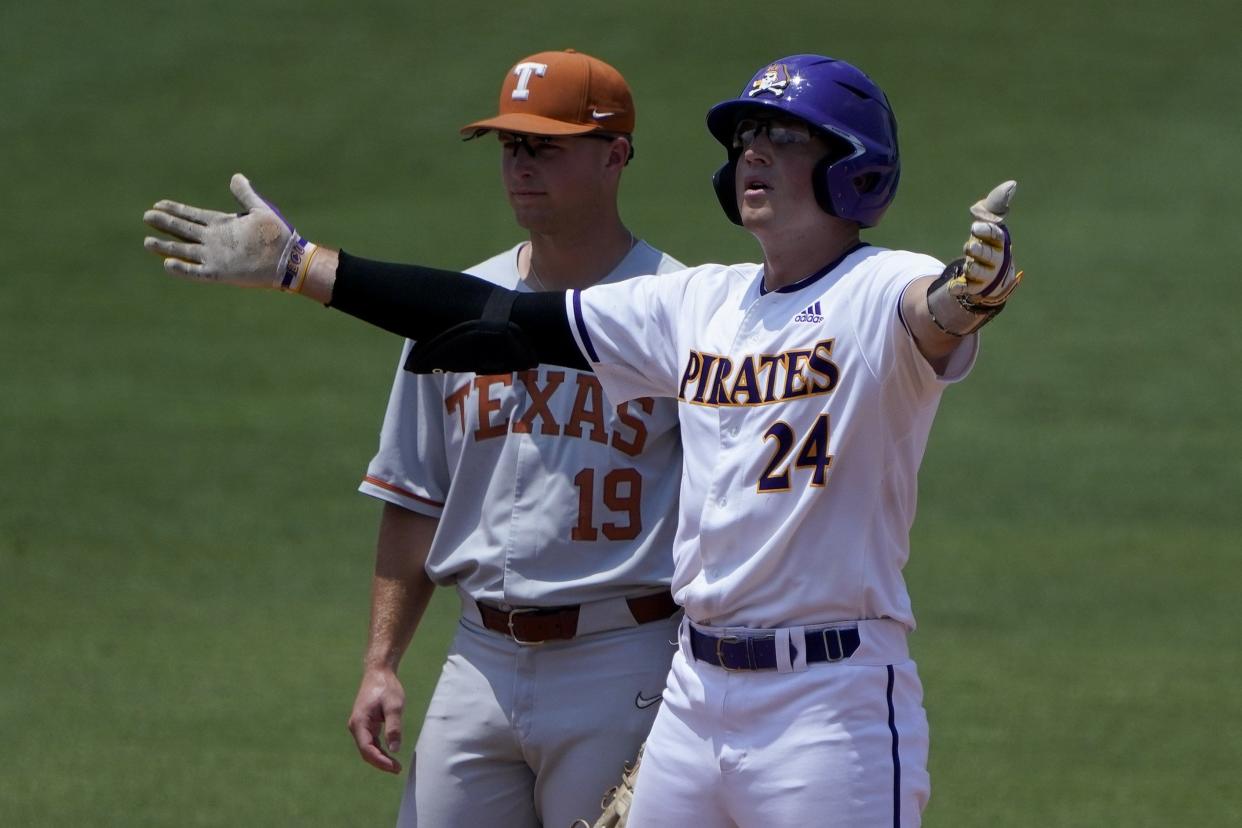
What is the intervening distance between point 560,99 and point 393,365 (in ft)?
25.5

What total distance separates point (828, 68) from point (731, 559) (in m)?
0.90

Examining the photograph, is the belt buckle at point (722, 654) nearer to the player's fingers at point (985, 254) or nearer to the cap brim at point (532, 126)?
the player's fingers at point (985, 254)

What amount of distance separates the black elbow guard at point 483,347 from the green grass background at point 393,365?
309 cm

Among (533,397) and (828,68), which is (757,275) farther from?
(533,397)

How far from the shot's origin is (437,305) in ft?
11.5

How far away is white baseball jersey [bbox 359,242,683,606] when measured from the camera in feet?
12.6

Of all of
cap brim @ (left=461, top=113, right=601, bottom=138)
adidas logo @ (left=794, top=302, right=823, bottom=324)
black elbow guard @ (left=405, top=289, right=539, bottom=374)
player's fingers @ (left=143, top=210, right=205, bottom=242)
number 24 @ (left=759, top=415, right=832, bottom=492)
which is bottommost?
number 24 @ (left=759, top=415, right=832, bottom=492)

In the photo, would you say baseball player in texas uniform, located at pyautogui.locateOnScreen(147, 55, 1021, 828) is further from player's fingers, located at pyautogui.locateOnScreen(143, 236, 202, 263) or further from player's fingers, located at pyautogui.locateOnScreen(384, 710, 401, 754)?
player's fingers, located at pyautogui.locateOnScreen(384, 710, 401, 754)

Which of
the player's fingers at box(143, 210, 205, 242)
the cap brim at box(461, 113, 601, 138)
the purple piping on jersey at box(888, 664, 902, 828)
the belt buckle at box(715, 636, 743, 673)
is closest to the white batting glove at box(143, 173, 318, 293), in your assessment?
the player's fingers at box(143, 210, 205, 242)

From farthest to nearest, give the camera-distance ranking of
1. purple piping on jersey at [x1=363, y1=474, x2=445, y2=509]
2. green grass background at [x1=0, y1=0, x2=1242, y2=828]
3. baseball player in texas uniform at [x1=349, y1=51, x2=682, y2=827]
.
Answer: green grass background at [x1=0, y1=0, x2=1242, y2=828] → purple piping on jersey at [x1=363, y1=474, x2=445, y2=509] → baseball player in texas uniform at [x1=349, y1=51, x2=682, y2=827]

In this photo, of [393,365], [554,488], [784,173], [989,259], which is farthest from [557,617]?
[393,365]

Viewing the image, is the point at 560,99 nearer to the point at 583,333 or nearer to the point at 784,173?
the point at 583,333

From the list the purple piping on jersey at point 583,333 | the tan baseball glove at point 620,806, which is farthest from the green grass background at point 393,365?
the purple piping on jersey at point 583,333

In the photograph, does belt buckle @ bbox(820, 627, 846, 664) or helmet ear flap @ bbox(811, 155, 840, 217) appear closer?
belt buckle @ bbox(820, 627, 846, 664)
